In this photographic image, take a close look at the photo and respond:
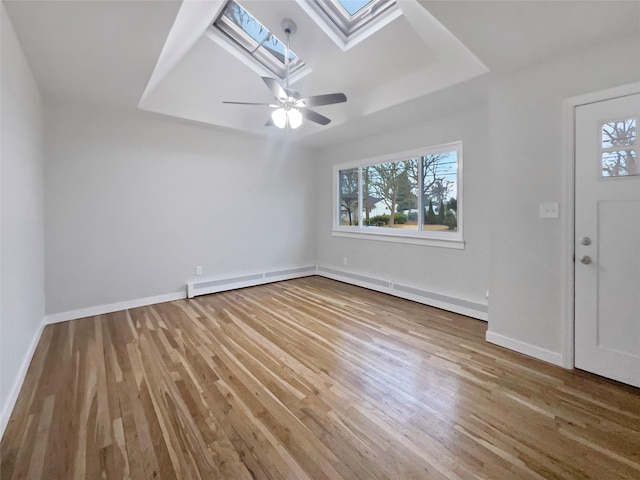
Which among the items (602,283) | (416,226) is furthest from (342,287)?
(602,283)

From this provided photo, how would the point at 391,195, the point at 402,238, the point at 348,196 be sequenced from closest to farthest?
the point at 402,238, the point at 391,195, the point at 348,196

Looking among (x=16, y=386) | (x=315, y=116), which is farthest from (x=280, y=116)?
(x=16, y=386)

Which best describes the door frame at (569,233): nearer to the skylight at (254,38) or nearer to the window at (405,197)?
the window at (405,197)

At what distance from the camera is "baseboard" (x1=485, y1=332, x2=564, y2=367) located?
2.28m

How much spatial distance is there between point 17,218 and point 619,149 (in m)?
4.42

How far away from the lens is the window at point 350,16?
2.70 meters

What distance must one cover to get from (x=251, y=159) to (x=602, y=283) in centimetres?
457

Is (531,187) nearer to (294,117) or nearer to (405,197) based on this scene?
(405,197)

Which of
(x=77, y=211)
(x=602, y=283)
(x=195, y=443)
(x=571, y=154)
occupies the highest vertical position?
(x=571, y=154)

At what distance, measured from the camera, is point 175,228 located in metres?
4.02

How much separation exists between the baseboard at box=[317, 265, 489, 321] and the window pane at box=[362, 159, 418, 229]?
0.90m

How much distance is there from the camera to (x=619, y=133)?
1.99 metres

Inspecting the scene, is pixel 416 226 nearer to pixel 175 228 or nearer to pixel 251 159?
pixel 251 159

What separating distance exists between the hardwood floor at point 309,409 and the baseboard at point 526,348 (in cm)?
9
